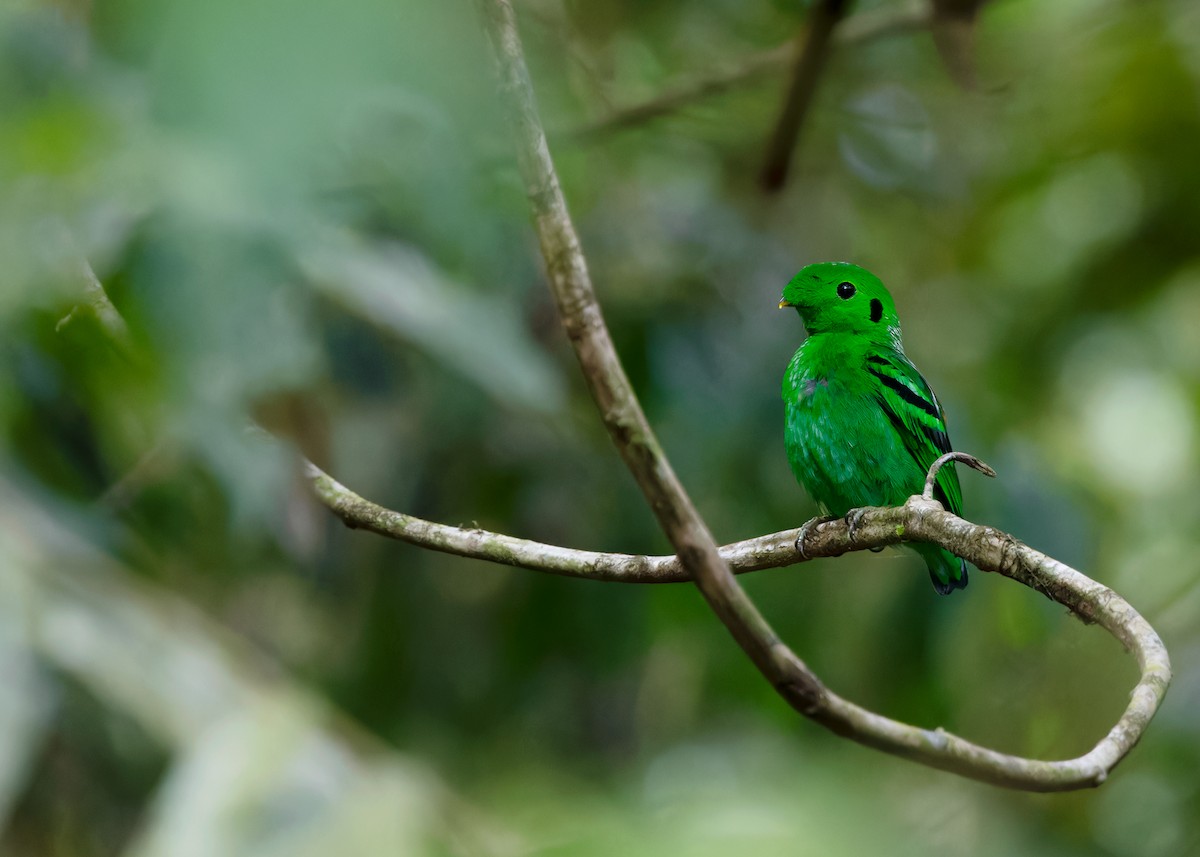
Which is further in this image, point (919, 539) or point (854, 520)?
point (854, 520)

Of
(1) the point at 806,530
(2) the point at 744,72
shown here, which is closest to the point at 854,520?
(1) the point at 806,530

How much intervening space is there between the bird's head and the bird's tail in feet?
2.31

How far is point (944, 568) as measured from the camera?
13.3 feet

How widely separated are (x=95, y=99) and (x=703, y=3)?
5469mm

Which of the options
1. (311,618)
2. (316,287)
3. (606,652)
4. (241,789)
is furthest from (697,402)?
(241,789)

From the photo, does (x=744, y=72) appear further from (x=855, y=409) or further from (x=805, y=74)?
(x=855, y=409)

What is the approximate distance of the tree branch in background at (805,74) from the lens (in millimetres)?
4914

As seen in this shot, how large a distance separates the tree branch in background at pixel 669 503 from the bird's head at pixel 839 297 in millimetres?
2134

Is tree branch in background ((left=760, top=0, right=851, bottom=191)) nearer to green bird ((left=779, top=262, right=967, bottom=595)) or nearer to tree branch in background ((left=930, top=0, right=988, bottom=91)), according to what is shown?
tree branch in background ((left=930, top=0, right=988, bottom=91))

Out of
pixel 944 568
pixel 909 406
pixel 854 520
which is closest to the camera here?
pixel 854 520

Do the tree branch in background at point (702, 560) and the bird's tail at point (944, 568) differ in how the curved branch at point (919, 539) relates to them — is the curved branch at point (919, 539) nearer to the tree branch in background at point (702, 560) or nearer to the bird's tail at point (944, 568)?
the tree branch in background at point (702, 560)

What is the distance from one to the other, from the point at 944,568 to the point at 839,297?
93 cm

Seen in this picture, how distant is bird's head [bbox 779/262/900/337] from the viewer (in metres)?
3.89

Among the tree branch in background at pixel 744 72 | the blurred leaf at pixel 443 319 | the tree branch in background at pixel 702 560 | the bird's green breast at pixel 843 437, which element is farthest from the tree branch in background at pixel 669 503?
the tree branch in background at pixel 744 72
